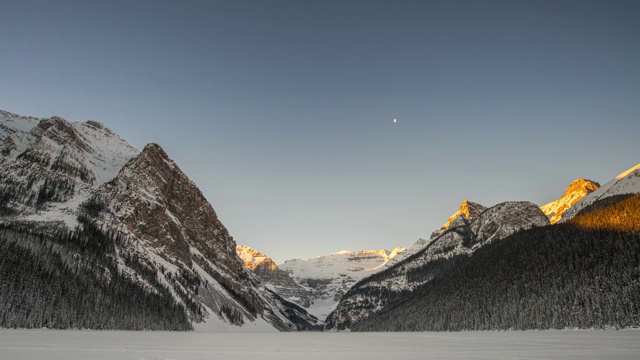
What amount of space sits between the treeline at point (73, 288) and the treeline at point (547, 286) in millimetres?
105260

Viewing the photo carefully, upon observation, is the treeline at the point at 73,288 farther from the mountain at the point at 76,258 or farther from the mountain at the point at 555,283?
the mountain at the point at 555,283

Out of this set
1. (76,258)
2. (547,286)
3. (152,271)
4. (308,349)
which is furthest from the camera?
(152,271)

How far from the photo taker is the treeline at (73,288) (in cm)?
9675

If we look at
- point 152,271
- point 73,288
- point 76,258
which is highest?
point 76,258

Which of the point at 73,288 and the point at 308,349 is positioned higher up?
the point at 73,288

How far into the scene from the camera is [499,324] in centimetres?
12100

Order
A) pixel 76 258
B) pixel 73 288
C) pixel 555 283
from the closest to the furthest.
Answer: pixel 555 283
pixel 73 288
pixel 76 258

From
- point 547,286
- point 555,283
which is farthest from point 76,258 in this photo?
point 555,283

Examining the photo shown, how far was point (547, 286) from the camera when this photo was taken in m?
115

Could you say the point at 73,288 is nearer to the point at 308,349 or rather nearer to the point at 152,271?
the point at 152,271

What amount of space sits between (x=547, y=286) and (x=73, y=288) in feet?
445

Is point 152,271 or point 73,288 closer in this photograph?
point 73,288

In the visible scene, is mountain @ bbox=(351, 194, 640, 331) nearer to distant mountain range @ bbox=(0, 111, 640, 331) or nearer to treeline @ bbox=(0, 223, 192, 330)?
distant mountain range @ bbox=(0, 111, 640, 331)

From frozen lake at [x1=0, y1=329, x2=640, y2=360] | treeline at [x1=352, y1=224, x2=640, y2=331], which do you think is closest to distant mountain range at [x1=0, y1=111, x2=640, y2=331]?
treeline at [x1=352, y1=224, x2=640, y2=331]
